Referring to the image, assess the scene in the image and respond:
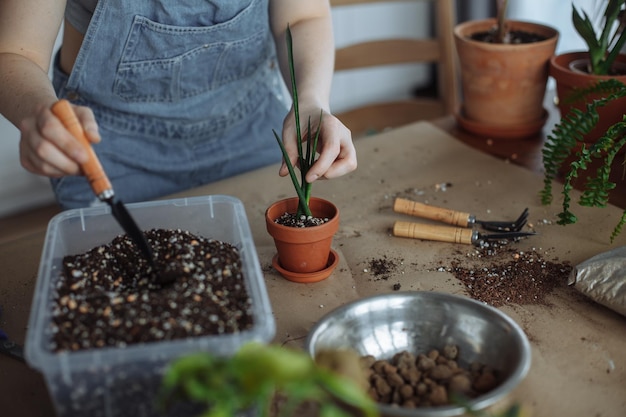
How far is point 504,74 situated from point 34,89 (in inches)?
39.0

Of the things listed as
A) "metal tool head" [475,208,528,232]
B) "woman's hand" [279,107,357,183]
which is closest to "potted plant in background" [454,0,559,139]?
"metal tool head" [475,208,528,232]

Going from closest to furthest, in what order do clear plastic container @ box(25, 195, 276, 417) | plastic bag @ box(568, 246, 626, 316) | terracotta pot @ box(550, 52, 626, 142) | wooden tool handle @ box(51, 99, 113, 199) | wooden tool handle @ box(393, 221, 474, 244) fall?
clear plastic container @ box(25, 195, 276, 417) < wooden tool handle @ box(51, 99, 113, 199) < plastic bag @ box(568, 246, 626, 316) < wooden tool handle @ box(393, 221, 474, 244) < terracotta pot @ box(550, 52, 626, 142)

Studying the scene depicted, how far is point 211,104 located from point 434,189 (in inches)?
20.0

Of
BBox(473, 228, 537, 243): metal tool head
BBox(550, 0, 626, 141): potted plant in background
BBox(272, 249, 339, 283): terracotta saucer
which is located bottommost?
BBox(473, 228, 537, 243): metal tool head

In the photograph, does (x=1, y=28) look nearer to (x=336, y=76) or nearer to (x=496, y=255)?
(x=496, y=255)

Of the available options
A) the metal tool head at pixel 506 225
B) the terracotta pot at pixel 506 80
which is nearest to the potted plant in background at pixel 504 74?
the terracotta pot at pixel 506 80

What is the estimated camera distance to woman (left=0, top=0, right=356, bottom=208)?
108 centimetres

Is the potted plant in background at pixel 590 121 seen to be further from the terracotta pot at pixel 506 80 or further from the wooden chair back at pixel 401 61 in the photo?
the wooden chair back at pixel 401 61

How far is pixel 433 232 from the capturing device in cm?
115

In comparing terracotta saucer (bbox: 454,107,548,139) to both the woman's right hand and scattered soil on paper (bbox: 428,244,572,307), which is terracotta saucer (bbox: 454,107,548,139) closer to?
scattered soil on paper (bbox: 428,244,572,307)

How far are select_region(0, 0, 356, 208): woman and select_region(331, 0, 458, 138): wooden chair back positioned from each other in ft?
1.53

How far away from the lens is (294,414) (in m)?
0.79

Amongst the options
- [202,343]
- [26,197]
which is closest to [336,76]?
[26,197]

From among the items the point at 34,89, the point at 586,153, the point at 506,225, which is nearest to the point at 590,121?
the point at 586,153
